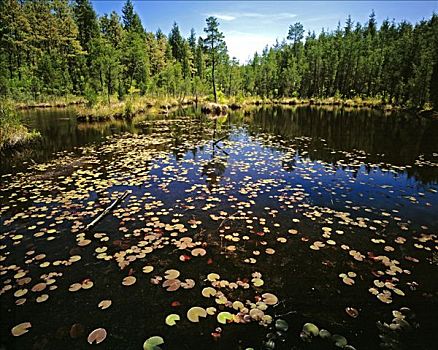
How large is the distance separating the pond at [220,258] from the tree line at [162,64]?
19945 millimetres

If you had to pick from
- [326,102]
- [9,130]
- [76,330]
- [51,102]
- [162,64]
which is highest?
[162,64]

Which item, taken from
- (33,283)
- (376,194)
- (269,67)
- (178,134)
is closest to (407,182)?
(376,194)

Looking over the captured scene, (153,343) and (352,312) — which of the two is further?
(352,312)

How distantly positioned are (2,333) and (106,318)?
3.58ft

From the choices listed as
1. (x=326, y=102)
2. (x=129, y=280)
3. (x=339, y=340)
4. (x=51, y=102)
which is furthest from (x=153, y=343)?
(x=326, y=102)

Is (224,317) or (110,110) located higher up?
(110,110)

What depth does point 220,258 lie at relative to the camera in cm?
416

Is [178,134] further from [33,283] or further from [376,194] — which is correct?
[33,283]

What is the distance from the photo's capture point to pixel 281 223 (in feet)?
17.4

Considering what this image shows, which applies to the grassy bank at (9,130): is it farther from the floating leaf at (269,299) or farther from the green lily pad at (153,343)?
the floating leaf at (269,299)

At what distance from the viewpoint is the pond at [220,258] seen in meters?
2.89

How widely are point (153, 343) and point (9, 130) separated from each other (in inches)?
551

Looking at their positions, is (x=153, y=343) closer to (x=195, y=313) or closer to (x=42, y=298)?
(x=195, y=313)

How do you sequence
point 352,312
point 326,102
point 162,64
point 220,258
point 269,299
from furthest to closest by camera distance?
1. point 162,64
2. point 326,102
3. point 220,258
4. point 269,299
5. point 352,312
